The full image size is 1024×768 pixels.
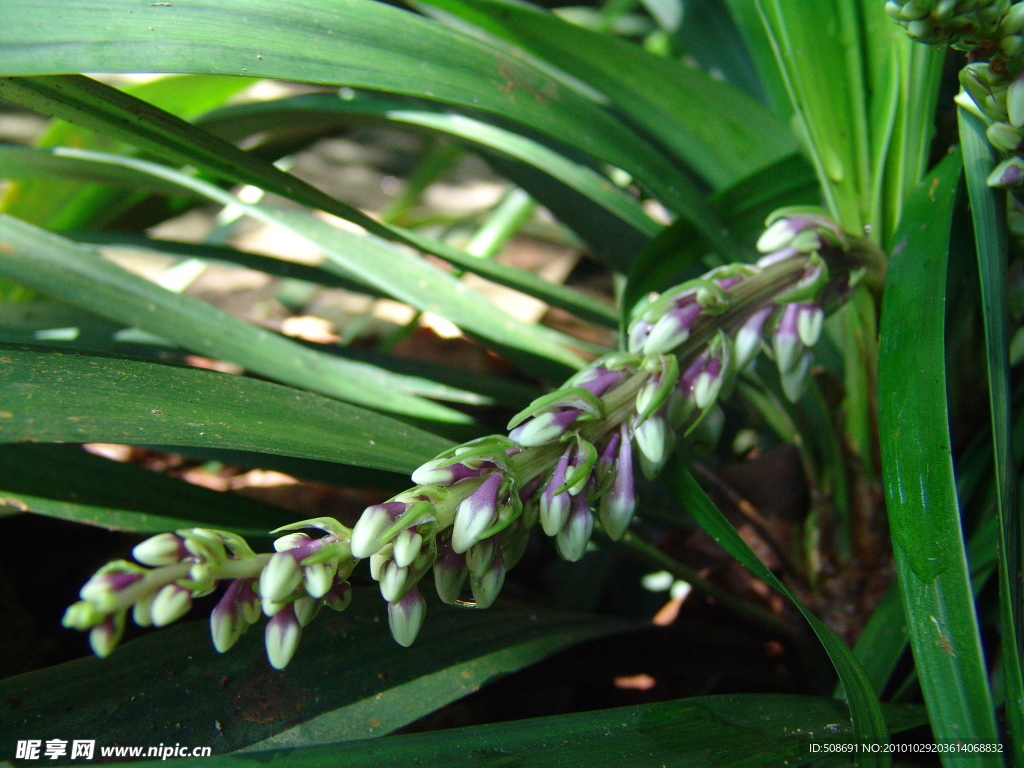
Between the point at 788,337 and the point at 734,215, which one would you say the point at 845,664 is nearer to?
the point at 788,337

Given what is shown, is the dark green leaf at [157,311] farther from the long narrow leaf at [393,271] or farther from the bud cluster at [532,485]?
the bud cluster at [532,485]

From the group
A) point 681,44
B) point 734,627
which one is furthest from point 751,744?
point 681,44

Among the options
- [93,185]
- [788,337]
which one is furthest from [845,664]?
[93,185]

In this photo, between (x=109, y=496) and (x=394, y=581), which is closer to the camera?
(x=394, y=581)

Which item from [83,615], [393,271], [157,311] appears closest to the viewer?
[83,615]

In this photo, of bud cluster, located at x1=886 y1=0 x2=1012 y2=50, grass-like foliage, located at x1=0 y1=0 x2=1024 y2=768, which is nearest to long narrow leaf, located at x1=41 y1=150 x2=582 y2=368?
grass-like foliage, located at x1=0 y1=0 x2=1024 y2=768

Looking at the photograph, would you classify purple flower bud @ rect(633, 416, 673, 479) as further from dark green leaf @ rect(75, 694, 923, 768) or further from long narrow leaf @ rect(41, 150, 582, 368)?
long narrow leaf @ rect(41, 150, 582, 368)

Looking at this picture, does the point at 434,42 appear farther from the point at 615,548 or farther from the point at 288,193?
the point at 615,548
